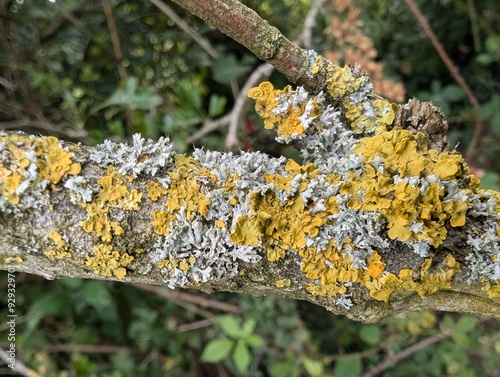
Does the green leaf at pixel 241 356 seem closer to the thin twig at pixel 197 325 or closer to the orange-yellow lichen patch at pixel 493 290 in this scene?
the thin twig at pixel 197 325

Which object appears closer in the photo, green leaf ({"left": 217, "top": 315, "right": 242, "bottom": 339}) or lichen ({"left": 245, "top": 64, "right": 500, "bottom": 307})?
lichen ({"left": 245, "top": 64, "right": 500, "bottom": 307})

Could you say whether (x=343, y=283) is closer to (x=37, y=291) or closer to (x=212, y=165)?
(x=212, y=165)

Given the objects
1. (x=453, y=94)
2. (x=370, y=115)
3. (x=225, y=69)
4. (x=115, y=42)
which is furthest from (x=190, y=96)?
(x=453, y=94)

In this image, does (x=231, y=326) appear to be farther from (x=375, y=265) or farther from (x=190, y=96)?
(x=375, y=265)

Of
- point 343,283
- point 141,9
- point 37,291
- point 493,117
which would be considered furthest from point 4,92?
point 493,117

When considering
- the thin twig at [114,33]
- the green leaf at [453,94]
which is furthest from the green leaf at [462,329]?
the thin twig at [114,33]

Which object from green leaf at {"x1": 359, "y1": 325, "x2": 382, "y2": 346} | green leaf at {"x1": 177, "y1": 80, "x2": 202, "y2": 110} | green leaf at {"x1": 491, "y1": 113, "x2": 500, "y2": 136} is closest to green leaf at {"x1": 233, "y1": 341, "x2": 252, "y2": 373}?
green leaf at {"x1": 359, "y1": 325, "x2": 382, "y2": 346}

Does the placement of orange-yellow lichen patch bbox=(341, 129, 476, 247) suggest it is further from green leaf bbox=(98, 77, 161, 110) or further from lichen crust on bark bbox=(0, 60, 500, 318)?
green leaf bbox=(98, 77, 161, 110)

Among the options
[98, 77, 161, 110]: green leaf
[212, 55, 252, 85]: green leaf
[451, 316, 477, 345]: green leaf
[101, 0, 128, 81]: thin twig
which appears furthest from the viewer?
[212, 55, 252, 85]: green leaf
